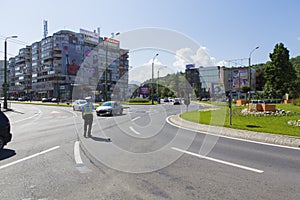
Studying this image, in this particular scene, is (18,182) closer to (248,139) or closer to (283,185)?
(283,185)

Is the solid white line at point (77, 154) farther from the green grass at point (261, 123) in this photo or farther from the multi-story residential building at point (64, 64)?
the multi-story residential building at point (64, 64)

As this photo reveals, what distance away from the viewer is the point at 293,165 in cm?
588

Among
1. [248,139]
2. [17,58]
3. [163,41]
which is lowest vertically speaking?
[248,139]

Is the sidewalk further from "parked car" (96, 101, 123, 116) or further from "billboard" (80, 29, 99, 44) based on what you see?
"billboard" (80, 29, 99, 44)

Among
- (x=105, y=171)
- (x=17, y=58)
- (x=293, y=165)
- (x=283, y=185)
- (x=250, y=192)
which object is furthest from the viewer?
(x=17, y=58)

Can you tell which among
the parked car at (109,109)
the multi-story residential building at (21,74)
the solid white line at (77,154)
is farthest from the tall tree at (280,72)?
the multi-story residential building at (21,74)

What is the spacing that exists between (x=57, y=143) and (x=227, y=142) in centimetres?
623

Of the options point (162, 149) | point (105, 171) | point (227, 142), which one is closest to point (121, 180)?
point (105, 171)

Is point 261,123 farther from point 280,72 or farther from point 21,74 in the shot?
point 21,74

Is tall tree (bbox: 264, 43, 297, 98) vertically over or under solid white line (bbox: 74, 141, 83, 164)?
over

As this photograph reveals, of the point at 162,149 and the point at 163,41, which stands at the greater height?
the point at 163,41

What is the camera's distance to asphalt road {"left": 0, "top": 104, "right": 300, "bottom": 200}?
164 inches

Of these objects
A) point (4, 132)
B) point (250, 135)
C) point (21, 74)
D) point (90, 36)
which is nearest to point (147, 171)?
point (4, 132)

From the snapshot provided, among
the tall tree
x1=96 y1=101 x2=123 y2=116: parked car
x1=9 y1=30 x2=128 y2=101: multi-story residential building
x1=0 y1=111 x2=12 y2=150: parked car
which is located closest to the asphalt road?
x1=0 y1=111 x2=12 y2=150: parked car
